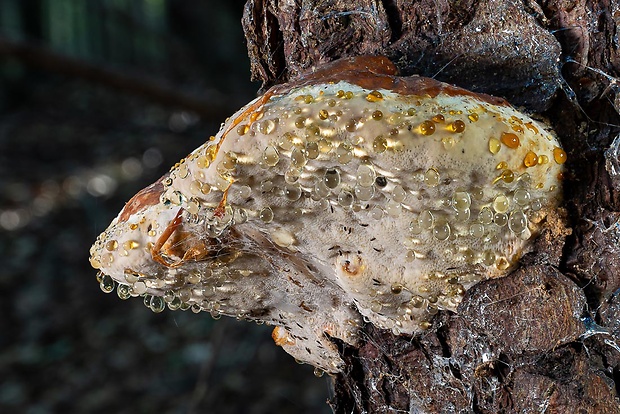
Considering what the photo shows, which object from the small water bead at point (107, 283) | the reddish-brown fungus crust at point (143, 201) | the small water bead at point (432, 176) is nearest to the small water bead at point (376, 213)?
the small water bead at point (432, 176)

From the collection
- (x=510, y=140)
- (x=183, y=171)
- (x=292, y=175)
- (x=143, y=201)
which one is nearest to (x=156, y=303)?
(x=143, y=201)

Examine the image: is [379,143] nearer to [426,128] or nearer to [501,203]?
[426,128]

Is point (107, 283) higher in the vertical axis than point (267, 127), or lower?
lower

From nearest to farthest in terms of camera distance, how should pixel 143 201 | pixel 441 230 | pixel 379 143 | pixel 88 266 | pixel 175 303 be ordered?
1. pixel 379 143
2. pixel 441 230
3. pixel 143 201
4. pixel 175 303
5. pixel 88 266

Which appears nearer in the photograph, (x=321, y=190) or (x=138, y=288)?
(x=321, y=190)

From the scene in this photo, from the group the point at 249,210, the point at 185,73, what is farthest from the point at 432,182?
the point at 185,73

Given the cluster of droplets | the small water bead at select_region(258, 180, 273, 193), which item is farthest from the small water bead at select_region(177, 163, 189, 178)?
the small water bead at select_region(258, 180, 273, 193)

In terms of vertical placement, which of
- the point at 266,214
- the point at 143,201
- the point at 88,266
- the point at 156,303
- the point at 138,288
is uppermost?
the point at 266,214

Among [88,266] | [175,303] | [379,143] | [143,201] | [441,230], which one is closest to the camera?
[379,143]
